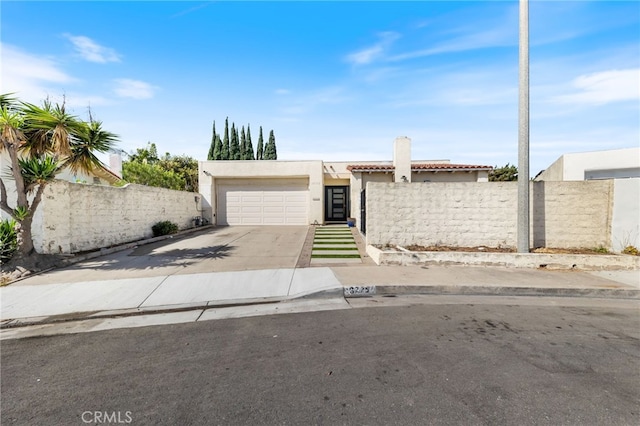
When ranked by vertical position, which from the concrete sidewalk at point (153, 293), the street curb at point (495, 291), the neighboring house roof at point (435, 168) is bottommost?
the street curb at point (495, 291)

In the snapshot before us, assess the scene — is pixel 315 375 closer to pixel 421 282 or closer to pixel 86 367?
pixel 86 367

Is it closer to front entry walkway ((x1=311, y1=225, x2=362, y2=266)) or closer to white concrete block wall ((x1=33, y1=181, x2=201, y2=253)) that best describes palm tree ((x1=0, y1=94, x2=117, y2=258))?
white concrete block wall ((x1=33, y1=181, x2=201, y2=253))

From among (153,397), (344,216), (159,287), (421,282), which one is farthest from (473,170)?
(153,397)

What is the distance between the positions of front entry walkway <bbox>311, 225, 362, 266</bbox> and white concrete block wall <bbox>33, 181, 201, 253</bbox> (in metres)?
7.42

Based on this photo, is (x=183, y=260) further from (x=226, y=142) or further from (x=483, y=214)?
(x=226, y=142)

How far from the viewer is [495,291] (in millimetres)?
6391

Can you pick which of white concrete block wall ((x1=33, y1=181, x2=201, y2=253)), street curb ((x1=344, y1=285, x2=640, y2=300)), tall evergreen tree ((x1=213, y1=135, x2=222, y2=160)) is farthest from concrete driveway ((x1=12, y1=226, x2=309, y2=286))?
tall evergreen tree ((x1=213, y1=135, x2=222, y2=160))

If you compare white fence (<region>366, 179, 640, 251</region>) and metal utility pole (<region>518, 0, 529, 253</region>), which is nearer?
metal utility pole (<region>518, 0, 529, 253</region>)

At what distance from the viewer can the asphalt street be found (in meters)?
2.65

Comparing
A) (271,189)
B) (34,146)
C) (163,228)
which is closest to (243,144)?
(271,189)

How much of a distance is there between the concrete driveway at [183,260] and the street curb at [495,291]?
9.48 feet

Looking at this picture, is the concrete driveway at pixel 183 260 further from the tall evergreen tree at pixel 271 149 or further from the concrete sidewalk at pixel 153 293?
the tall evergreen tree at pixel 271 149

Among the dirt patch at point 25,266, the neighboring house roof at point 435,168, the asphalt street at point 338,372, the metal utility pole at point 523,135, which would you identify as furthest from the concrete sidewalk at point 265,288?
the neighboring house roof at point 435,168

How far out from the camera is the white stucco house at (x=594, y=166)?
652 inches
